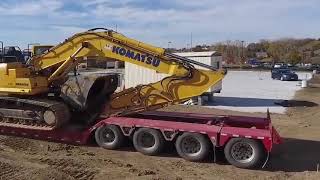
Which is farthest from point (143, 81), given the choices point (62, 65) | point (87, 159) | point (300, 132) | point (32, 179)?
point (32, 179)

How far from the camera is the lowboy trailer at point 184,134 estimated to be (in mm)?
11211

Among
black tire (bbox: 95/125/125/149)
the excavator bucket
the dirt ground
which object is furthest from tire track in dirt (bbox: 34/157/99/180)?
the excavator bucket

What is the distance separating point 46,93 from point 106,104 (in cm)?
182

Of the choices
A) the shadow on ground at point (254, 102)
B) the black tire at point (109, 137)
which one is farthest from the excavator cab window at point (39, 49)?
the shadow on ground at point (254, 102)

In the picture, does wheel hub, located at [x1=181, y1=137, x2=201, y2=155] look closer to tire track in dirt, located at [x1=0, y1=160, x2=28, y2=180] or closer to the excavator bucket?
the excavator bucket

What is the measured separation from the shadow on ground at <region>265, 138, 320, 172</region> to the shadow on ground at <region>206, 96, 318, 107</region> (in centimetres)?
1010

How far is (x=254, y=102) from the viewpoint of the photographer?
86.0ft

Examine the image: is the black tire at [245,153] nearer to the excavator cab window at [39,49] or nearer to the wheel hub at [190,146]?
the wheel hub at [190,146]

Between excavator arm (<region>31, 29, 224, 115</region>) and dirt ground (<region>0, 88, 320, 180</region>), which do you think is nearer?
dirt ground (<region>0, 88, 320, 180</region>)

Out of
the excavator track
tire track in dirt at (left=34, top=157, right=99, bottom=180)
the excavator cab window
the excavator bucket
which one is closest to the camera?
tire track in dirt at (left=34, top=157, right=99, bottom=180)

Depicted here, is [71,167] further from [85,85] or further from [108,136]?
[85,85]

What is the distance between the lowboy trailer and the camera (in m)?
11.2

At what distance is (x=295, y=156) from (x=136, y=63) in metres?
4.90

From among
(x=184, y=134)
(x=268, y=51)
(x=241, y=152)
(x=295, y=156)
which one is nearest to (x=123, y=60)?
(x=184, y=134)
